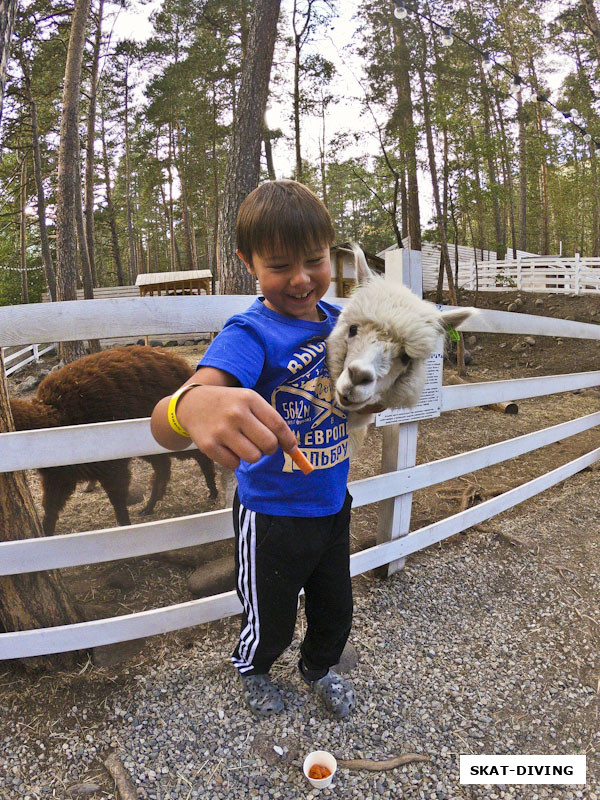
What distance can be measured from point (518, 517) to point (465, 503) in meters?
0.40

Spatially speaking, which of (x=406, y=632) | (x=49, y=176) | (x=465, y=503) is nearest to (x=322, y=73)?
(x=49, y=176)

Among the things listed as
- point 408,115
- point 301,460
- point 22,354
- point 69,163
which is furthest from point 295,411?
point 408,115

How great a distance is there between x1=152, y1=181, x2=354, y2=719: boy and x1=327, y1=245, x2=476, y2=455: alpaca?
0.33 ft

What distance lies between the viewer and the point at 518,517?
3590 mm

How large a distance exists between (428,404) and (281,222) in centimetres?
157

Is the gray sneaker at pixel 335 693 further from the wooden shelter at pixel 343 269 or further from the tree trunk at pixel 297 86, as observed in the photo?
the tree trunk at pixel 297 86

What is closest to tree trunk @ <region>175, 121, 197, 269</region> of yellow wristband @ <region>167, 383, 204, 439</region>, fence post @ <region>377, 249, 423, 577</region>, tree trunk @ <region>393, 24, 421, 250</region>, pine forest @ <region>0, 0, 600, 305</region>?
pine forest @ <region>0, 0, 600, 305</region>

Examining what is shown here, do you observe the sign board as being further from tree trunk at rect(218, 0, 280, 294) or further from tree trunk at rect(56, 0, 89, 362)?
tree trunk at rect(56, 0, 89, 362)

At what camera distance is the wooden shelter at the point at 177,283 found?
1549 cm

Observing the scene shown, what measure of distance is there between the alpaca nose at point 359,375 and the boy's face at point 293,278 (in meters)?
0.29

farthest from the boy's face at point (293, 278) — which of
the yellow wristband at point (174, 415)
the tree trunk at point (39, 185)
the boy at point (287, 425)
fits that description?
the tree trunk at point (39, 185)

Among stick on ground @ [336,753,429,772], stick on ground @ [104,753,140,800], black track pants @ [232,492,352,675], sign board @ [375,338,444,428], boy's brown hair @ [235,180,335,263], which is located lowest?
stick on ground @ [336,753,429,772]

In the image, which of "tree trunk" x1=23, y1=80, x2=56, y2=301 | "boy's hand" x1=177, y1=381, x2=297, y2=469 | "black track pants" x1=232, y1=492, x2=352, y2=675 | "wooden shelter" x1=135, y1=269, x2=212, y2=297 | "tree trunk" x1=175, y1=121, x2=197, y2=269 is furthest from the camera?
"tree trunk" x1=175, y1=121, x2=197, y2=269

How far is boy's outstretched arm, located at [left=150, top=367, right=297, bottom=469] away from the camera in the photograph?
0.75 meters
